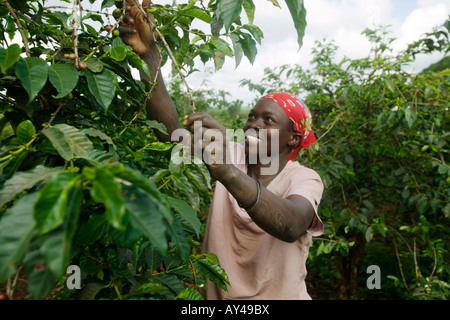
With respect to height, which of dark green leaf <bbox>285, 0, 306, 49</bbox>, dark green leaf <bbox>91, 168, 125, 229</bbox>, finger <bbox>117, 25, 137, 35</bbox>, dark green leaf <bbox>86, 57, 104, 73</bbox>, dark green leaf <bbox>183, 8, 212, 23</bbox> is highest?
finger <bbox>117, 25, 137, 35</bbox>

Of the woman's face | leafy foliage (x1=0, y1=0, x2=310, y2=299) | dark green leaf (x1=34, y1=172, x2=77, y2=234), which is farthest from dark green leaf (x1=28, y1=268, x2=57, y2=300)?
the woman's face

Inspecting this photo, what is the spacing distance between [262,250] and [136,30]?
4.39 ft

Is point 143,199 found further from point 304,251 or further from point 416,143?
point 416,143

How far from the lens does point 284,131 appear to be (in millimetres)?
1850

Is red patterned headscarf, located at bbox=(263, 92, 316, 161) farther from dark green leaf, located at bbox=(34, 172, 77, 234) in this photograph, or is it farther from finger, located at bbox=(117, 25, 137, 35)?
dark green leaf, located at bbox=(34, 172, 77, 234)

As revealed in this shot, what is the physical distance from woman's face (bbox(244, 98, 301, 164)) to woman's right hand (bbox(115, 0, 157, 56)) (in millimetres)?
725

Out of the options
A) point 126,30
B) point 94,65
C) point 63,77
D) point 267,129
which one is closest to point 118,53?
point 94,65

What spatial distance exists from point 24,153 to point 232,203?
1.20 meters

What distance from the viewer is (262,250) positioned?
164 cm

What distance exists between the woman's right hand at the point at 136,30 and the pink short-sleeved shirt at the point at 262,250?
962 mm

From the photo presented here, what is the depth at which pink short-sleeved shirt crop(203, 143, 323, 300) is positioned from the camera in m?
1.57

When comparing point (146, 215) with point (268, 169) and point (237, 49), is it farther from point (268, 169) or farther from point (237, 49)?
point (268, 169)

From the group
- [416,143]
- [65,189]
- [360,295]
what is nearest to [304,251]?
[65,189]

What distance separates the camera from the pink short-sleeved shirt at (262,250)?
5.15ft
